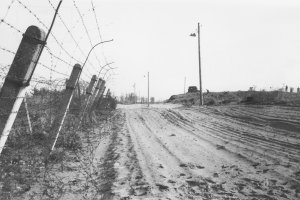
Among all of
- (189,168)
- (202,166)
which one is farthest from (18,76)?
(202,166)

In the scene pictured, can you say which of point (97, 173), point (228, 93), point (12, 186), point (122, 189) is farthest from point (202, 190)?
point (228, 93)

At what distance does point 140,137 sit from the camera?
382 inches

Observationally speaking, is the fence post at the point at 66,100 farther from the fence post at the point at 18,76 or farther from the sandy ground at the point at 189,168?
→ the fence post at the point at 18,76

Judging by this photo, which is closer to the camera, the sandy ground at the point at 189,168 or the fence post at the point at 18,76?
the fence post at the point at 18,76

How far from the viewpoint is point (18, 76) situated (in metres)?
2.88

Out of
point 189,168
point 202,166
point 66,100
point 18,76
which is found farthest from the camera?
point 202,166

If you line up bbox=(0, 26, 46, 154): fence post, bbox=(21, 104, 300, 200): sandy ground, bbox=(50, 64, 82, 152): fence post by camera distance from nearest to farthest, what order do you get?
bbox=(0, 26, 46, 154): fence post, bbox=(21, 104, 300, 200): sandy ground, bbox=(50, 64, 82, 152): fence post

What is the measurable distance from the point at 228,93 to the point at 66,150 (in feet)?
110

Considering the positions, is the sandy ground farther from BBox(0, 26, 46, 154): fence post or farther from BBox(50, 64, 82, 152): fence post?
BBox(0, 26, 46, 154): fence post

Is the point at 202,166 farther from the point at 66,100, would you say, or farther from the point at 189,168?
the point at 66,100

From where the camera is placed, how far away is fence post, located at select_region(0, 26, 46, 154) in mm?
2850

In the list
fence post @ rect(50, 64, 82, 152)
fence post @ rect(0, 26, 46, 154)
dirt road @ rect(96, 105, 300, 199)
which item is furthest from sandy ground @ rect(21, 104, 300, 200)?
fence post @ rect(0, 26, 46, 154)

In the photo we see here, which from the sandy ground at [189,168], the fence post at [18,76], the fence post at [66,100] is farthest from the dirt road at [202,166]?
the fence post at [18,76]

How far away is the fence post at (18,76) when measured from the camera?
9.35 ft
